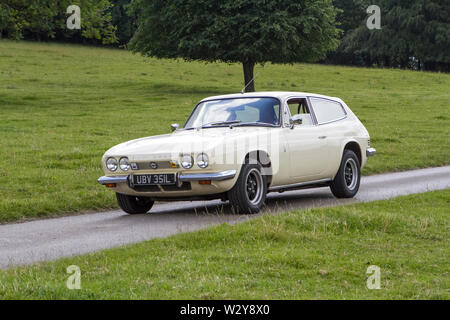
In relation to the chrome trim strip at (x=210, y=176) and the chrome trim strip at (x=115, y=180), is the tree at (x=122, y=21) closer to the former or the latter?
the chrome trim strip at (x=115, y=180)

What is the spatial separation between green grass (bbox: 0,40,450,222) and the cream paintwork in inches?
78.8

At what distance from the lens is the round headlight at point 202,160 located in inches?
377

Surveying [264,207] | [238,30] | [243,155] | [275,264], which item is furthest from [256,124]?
[238,30]

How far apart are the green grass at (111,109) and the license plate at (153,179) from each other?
74.0 inches

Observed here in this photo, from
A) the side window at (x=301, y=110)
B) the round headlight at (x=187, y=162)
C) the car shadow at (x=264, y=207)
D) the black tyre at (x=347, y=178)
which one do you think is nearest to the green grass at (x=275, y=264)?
the round headlight at (x=187, y=162)

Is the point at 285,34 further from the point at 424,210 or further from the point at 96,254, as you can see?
the point at 96,254

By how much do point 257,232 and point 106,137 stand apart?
1364cm

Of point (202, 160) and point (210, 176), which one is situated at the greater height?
point (202, 160)

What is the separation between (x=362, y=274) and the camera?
615 centimetres

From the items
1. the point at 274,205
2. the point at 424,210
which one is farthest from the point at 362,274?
the point at 274,205

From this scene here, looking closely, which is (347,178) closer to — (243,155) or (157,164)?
(243,155)

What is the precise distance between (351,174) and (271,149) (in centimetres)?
237

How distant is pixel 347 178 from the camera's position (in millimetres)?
12117

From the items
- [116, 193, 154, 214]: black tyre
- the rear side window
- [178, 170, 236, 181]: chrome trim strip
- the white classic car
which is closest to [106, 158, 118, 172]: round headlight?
the white classic car
